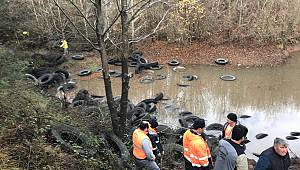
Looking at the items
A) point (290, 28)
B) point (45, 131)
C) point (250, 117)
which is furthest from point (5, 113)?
point (290, 28)

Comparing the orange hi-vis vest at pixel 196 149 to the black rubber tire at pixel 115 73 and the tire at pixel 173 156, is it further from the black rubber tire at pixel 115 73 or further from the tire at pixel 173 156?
the black rubber tire at pixel 115 73

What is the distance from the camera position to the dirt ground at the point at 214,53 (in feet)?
64.7

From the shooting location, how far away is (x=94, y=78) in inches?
699

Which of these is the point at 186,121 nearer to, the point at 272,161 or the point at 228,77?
the point at 228,77

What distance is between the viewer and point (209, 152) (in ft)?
21.8

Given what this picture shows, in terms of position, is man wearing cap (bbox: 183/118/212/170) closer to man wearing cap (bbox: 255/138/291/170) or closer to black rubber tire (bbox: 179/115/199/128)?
man wearing cap (bbox: 255/138/291/170)

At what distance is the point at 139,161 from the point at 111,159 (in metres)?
0.93

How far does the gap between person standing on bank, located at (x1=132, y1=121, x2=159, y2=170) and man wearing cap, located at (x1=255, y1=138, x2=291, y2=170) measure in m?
2.32

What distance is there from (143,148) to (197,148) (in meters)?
1.16

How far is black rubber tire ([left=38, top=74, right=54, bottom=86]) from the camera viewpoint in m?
16.2

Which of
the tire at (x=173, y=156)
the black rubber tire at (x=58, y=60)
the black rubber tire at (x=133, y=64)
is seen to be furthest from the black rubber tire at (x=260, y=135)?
the black rubber tire at (x=58, y=60)

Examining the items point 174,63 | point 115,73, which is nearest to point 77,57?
point 115,73

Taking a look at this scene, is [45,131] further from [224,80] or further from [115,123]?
[224,80]

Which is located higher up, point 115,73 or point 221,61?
point 221,61
